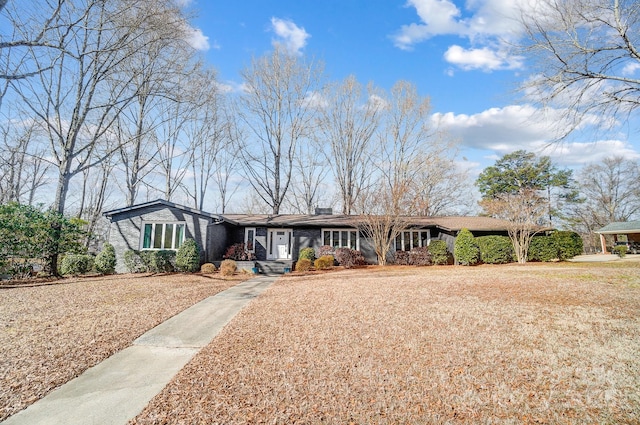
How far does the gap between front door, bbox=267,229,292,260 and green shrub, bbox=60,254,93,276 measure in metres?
8.71

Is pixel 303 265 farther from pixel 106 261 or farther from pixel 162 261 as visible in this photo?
pixel 106 261

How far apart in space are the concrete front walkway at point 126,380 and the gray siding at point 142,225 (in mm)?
9503

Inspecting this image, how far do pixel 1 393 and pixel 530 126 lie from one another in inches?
456

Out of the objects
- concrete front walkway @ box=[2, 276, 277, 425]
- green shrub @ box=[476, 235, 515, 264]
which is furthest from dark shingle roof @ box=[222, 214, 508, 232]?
concrete front walkway @ box=[2, 276, 277, 425]

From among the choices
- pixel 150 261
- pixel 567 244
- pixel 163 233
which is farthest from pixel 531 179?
pixel 150 261

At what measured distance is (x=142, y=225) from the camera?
14.8 meters

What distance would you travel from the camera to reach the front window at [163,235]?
1468 cm

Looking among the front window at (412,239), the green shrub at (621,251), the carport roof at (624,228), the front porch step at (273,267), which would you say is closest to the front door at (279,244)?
the front porch step at (273,267)

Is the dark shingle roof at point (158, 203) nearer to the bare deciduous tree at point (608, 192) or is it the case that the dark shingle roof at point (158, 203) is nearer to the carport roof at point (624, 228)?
the carport roof at point (624, 228)

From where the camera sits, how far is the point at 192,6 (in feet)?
33.9

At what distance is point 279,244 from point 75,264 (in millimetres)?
9701

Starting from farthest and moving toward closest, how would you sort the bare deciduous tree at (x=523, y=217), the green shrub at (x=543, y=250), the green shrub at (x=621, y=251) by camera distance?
the green shrub at (x=621, y=251), the green shrub at (x=543, y=250), the bare deciduous tree at (x=523, y=217)

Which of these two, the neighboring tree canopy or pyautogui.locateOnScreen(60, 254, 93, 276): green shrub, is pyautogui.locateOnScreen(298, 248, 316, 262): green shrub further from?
the neighboring tree canopy

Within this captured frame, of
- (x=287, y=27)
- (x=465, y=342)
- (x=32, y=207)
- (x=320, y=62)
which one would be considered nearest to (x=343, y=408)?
(x=465, y=342)
